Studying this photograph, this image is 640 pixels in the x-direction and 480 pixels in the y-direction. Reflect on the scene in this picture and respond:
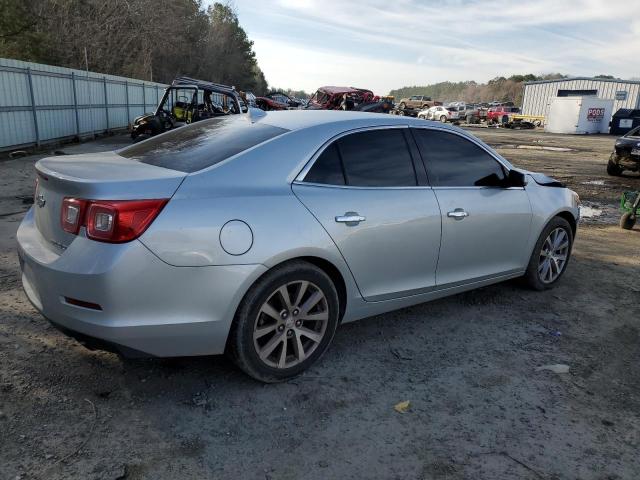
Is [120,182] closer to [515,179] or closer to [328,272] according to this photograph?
[328,272]

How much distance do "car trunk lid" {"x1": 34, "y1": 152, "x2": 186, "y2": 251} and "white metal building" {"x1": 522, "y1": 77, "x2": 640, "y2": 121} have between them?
160 feet

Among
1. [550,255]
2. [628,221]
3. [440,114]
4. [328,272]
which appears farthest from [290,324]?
[440,114]

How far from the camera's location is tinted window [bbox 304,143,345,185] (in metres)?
3.24

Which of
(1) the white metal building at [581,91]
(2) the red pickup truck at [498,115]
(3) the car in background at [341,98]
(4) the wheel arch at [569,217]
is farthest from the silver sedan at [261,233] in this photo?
(1) the white metal building at [581,91]

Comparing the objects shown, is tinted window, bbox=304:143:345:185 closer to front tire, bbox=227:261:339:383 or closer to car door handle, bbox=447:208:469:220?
front tire, bbox=227:261:339:383

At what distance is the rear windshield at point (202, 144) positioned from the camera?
3087mm

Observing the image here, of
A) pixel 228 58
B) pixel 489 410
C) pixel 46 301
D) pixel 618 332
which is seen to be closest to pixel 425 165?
pixel 489 410

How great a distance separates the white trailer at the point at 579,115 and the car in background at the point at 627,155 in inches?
1034

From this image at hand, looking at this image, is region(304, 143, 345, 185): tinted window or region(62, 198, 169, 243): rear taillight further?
region(304, 143, 345, 185): tinted window

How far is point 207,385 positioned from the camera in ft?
10.2

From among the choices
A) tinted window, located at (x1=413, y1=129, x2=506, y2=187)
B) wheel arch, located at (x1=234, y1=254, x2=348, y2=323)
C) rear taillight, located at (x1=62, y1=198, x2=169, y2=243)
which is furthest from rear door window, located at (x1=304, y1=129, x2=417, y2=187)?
rear taillight, located at (x1=62, y1=198, x2=169, y2=243)

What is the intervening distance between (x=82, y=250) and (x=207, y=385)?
3.60 ft

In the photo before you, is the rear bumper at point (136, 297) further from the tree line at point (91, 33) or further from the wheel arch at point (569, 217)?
the tree line at point (91, 33)

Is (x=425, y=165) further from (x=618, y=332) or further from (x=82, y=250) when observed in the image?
(x=82, y=250)
